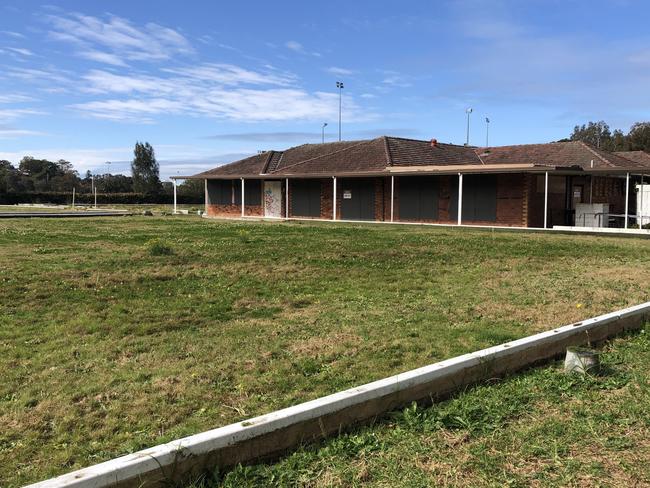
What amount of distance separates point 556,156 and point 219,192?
1835 cm

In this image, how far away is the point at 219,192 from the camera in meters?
34.4

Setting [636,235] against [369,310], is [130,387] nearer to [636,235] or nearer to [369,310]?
[369,310]

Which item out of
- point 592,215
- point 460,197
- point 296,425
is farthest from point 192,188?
point 296,425

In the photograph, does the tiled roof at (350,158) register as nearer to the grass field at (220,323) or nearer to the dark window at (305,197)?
the dark window at (305,197)

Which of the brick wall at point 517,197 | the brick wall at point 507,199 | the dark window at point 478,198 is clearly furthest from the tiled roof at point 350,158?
the dark window at point 478,198

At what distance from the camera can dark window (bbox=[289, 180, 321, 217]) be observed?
30.5 meters

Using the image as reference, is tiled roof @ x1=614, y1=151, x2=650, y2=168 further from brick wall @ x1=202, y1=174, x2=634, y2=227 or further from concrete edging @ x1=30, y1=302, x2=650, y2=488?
concrete edging @ x1=30, y1=302, x2=650, y2=488

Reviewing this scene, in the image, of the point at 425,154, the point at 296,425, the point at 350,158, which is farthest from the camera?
the point at 350,158

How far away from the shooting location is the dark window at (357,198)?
28.7 m

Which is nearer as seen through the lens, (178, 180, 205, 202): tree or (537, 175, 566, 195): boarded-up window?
(537, 175, 566, 195): boarded-up window

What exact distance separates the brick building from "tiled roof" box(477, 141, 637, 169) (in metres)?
0.06

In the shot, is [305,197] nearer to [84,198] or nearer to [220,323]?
[220,323]

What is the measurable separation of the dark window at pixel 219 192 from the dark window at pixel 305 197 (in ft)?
14.9

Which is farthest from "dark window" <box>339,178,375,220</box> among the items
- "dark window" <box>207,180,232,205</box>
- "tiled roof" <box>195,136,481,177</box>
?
"dark window" <box>207,180,232,205</box>
